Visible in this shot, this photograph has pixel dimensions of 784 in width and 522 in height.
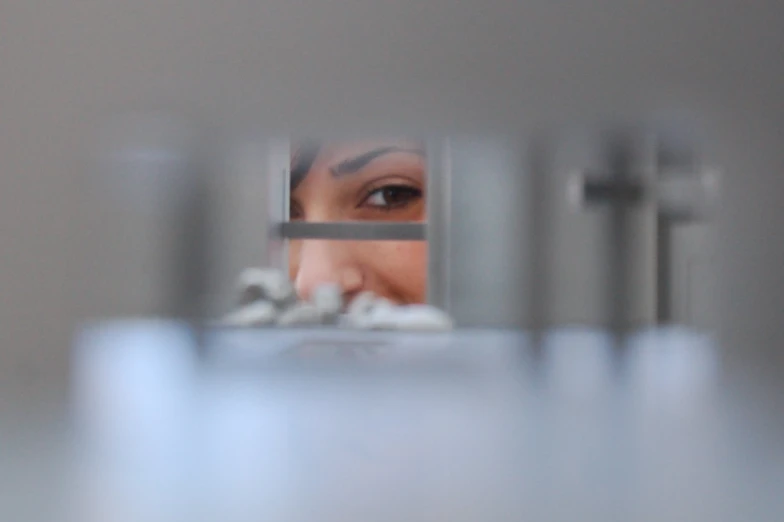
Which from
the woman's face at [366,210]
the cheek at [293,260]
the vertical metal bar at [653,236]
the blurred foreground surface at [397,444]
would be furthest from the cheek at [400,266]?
the vertical metal bar at [653,236]

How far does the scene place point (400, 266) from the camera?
3.53ft

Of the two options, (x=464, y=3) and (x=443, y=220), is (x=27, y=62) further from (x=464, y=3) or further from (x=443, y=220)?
(x=443, y=220)

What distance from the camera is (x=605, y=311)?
1.05 meters

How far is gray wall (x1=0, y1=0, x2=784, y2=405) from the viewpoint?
678 millimetres

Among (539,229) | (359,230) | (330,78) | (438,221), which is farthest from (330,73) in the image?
(539,229)

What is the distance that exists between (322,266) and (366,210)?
0.37 feet

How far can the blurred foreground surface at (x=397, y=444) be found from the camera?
299 mm

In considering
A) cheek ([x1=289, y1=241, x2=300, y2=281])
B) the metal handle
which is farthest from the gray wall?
cheek ([x1=289, y1=241, x2=300, y2=281])

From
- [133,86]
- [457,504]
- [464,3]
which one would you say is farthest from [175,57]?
[457,504]

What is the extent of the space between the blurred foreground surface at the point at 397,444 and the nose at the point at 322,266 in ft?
0.71

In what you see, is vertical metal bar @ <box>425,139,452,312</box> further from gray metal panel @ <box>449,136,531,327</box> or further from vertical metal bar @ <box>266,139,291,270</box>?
vertical metal bar @ <box>266,139,291,270</box>

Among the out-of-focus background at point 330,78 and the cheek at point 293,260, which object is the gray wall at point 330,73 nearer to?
the out-of-focus background at point 330,78

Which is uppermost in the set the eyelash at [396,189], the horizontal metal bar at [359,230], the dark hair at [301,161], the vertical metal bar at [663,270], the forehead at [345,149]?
the forehead at [345,149]

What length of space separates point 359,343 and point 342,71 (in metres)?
0.48
